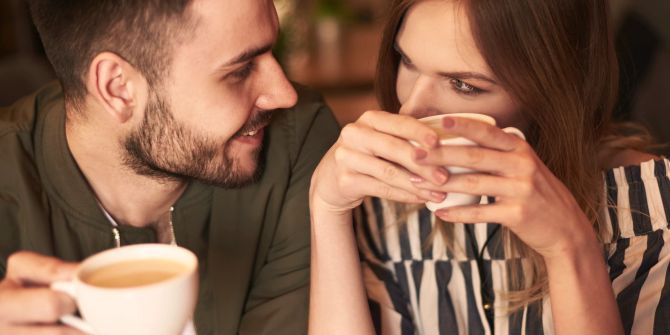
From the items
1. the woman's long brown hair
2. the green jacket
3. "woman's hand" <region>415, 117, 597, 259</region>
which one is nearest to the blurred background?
the woman's long brown hair

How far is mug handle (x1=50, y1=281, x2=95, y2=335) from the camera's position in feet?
2.89

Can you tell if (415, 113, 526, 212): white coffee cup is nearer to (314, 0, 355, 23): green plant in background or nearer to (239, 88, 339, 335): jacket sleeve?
(239, 88, 339, 335): jacket sleeve

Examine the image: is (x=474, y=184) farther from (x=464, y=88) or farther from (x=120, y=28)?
(x=120, y=28)

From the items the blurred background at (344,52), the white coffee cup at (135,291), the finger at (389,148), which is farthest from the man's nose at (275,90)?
the blurred background at (344,52)

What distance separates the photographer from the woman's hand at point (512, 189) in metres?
0.99

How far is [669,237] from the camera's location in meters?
1.35

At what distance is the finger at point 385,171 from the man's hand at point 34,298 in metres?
0.42

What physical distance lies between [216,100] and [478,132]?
0.53 metres

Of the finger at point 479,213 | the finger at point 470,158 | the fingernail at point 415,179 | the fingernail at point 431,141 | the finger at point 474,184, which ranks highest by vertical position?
the fingernail at point 431,141

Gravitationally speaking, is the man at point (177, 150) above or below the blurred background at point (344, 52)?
below

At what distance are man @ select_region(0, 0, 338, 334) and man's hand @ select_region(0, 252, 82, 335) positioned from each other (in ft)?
0.94

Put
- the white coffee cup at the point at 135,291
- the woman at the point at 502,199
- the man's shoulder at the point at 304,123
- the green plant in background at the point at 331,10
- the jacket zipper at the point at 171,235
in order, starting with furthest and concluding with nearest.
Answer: the green plant in background at the point at 331,10
the man's shoulder at the point at 304,123
the jacket zipper at the point at 171,235
the woman at the point at 502,199
the white coffee cup at the point at 135,291

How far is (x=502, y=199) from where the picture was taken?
1.06m

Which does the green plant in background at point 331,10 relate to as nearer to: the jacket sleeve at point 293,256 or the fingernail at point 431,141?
the jacket sleeve at point 293,256
